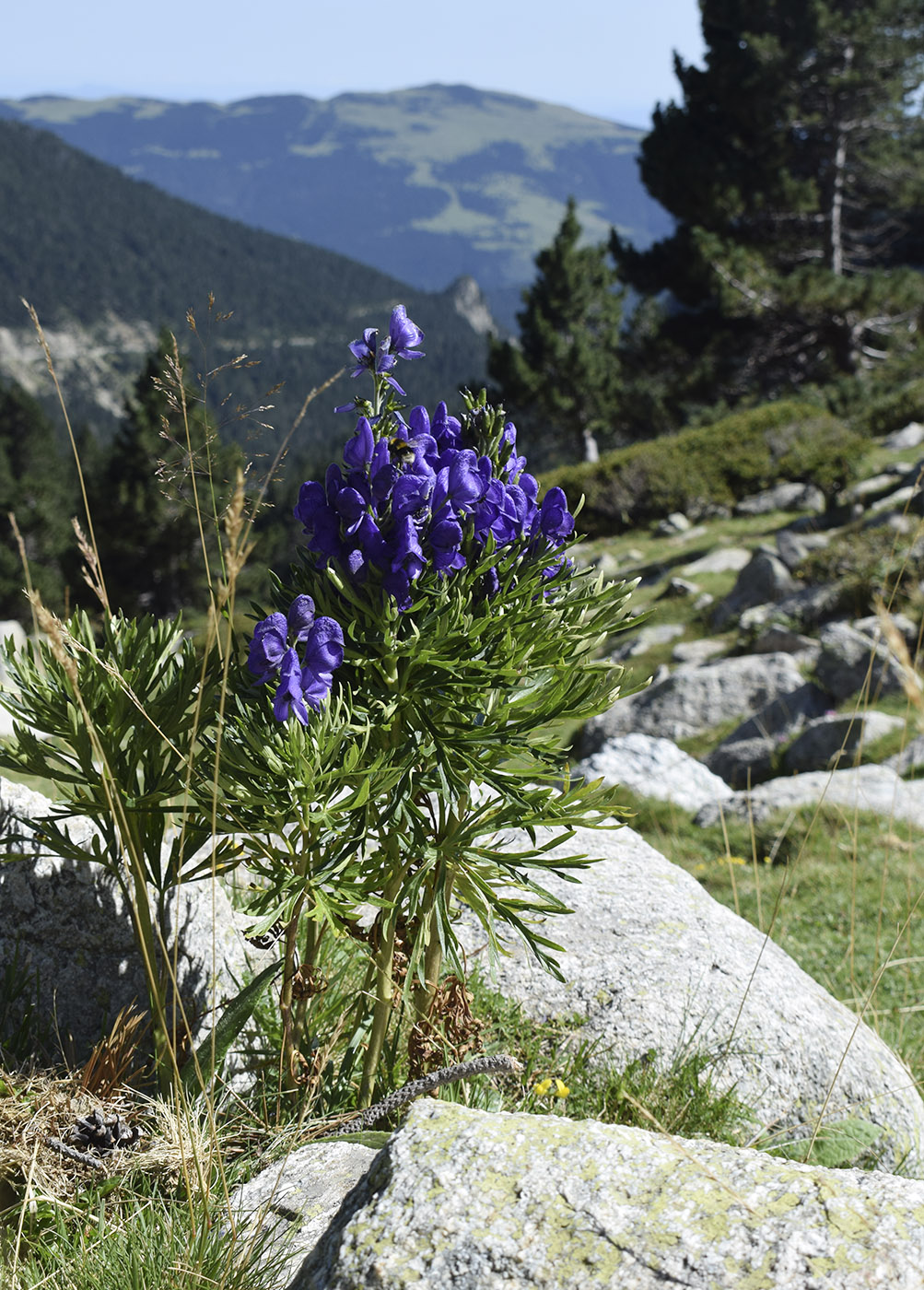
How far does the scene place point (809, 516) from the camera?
1638 centimetres

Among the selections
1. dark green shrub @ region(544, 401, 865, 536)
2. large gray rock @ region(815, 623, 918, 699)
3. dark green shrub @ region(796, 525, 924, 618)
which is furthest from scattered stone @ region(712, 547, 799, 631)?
dark green shrub @ region(544, 401, 865, 536)

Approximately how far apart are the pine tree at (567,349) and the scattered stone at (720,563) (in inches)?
784

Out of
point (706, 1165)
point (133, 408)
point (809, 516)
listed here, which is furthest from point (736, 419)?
point (133, 408)

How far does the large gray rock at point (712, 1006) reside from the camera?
3.10m

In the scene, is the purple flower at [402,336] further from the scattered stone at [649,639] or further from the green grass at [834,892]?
the scattered stone at [649,639]

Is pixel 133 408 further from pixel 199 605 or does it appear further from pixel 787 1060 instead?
pixel 787 1060

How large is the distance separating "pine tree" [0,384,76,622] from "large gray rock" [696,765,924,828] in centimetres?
3928

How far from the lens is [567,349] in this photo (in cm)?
3509

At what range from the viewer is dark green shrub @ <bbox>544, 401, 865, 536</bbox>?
19.9 m

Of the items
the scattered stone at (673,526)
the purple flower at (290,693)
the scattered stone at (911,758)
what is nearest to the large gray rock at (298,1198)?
the purple flower at (290,693)

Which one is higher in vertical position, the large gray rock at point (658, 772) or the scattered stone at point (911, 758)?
the scattered stone at point (911, 758)

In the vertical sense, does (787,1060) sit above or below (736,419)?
below

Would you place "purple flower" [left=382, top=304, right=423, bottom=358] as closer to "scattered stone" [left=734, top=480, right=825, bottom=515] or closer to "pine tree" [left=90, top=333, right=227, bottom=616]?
"scattered stone" [left=734, top=480, right=825, bottom=515]

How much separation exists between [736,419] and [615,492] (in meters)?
3.39
